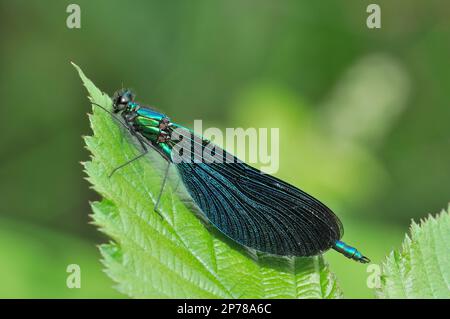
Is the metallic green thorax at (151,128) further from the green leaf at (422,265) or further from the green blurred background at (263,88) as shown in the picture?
the green blurred background at (263,88)

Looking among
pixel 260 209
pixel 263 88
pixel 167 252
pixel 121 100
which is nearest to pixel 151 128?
pixel 121 100

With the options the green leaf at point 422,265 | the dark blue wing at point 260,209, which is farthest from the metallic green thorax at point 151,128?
the green leaf at point 422,265

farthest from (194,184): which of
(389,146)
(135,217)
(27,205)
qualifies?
(389,146)

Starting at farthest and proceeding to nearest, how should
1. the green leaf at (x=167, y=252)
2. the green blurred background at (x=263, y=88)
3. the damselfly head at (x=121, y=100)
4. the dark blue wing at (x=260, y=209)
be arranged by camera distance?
the green blurred background at (x=263, y=88) < the damselfly head at (x=121, y=100) < the dark blue wing at (x=260, y=209) < the green leaf at (x=167, y=252)

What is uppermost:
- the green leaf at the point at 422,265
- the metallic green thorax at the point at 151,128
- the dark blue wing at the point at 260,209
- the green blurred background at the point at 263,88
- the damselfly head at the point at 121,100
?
the green blurred background at the point at 263,88

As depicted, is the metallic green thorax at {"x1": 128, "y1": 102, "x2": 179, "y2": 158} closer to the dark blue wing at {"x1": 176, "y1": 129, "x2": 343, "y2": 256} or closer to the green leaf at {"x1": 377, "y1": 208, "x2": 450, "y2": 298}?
the dark blue wing at {"x1": 176, "y1": 129, "x2": 343, "y2": 256}

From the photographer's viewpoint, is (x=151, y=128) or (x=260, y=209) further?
(x=151, y=128)

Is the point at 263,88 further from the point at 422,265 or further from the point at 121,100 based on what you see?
the point at 422,265

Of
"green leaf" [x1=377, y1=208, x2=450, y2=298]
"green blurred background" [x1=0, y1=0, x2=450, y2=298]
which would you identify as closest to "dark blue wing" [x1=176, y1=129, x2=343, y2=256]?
"green leaf" [x1=377, y1=208, x2=450, y2=298]
